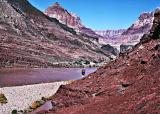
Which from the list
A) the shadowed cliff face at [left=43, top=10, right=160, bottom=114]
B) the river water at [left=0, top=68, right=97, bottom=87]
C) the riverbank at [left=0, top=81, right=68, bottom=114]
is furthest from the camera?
the river water at [left=0, top=68, right=97, bottom=87]

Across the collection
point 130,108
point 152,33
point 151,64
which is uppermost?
point 152,33

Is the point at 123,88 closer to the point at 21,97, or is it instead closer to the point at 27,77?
the point at 21,97

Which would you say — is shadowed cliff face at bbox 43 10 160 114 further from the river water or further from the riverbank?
the river water

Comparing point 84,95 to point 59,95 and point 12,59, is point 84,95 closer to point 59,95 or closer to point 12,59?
point 59,95

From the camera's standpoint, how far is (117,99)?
89.8ft

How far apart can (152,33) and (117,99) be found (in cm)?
1132

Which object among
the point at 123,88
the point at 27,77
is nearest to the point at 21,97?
the point at 123,88

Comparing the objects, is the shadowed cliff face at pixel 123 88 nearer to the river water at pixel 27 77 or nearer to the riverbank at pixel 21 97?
the riverbank at pixel 21 97

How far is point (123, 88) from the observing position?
29.3 m

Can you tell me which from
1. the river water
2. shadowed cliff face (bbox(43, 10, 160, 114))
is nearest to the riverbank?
the river water

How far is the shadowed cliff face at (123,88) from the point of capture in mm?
24469

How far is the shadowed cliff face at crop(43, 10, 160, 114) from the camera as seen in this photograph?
80.3 feet

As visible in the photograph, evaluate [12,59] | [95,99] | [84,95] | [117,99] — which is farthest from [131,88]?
[12,59]

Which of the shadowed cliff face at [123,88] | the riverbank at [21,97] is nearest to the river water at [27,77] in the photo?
the riverbank at [21,97]
